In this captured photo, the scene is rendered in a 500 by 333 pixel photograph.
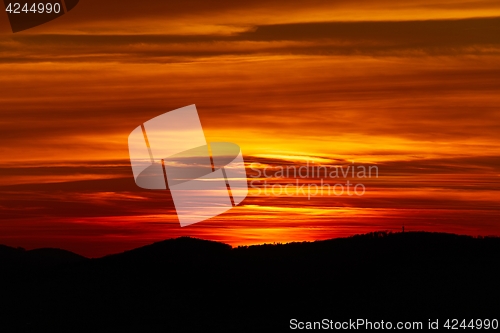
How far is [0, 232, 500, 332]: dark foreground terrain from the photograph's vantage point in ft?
105

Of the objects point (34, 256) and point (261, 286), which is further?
point (34, 256)

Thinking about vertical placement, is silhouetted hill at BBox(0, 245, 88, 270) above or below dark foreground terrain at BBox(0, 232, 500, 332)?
below

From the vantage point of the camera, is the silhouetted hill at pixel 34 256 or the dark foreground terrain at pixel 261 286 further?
the silhouetted hill at pixel 34 256

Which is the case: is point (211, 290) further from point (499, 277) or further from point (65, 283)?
point (499, 277)

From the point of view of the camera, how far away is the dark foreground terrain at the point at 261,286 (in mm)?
31859

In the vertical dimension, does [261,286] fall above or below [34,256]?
above

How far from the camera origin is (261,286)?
37.8 meters

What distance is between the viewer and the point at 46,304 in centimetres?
3772

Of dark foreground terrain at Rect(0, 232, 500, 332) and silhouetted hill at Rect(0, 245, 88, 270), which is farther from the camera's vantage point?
silhouetted hill at Rect(0, 245, 88, 270)

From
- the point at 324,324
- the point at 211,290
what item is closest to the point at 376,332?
the point at 324,324

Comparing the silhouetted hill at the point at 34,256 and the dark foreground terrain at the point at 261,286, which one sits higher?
the dark foreground terrain at the point at 261,286

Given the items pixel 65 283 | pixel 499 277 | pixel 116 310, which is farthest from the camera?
pixel 65 283

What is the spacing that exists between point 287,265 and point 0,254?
60.4 metres

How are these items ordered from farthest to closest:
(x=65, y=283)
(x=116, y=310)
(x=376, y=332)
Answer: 1. (x=65, y=283)
2. (x=116, y=310)
3. (x=376, y=332)
